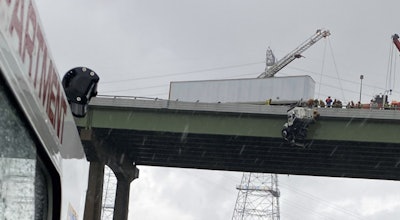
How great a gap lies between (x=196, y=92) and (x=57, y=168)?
139ft

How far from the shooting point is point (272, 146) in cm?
4169

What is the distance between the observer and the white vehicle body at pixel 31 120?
2.30 meters

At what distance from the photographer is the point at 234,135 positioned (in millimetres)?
38500

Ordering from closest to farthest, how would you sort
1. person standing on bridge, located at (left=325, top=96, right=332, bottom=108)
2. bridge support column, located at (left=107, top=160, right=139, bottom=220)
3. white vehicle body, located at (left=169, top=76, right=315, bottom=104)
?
person standing on bridge, located at (left=325, top=96, right=332, bottom=108)
white vehicle body, located at (left=169, top=76, right=315, bottom=104)
bridge support column, located at (left=107, top=160, right=139, bottom=220)

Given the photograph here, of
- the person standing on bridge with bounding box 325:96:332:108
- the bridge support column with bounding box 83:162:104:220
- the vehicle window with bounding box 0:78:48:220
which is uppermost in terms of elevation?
the person standing on bridge with bounding box 325:96:332:108

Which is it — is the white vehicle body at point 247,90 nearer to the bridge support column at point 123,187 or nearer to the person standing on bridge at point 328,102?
the person standing on bridge at point 328,102

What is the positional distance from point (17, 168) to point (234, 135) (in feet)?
118

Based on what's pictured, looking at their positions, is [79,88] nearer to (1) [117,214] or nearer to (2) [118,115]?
(2) [118,115]

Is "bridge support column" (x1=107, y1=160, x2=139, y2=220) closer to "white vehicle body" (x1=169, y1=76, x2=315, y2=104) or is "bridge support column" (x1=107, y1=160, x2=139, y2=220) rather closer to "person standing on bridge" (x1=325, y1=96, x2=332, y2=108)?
"white vehicle body" (x1=169, y1=76, x2=315, y2=104)

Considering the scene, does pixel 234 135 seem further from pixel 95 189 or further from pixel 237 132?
pixel 95 189

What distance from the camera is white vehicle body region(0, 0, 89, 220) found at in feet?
7.55

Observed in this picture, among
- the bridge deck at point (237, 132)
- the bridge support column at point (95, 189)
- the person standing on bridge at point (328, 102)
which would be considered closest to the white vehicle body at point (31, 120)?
the bridge deck at point (237, 132)

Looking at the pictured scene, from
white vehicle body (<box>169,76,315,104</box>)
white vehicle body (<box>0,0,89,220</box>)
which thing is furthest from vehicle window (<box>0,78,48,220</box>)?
white vehicle body (<box>169,76,315,104</box>)

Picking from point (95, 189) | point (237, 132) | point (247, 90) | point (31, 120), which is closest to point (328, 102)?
point (237, 132)
